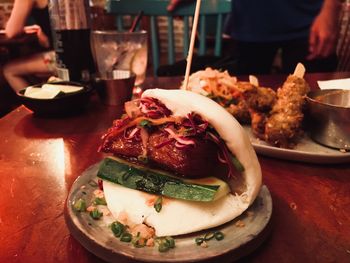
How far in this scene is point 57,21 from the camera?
2020 millimetres

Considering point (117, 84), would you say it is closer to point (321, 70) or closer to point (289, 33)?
point (289, 33)

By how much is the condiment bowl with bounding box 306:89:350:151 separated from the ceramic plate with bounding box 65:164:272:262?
0.60m

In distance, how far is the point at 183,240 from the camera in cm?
71

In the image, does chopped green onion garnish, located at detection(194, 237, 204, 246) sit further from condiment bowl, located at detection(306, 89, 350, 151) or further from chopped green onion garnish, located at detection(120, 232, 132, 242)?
condiment bowl, located at detection(306, 89, 350, 151)

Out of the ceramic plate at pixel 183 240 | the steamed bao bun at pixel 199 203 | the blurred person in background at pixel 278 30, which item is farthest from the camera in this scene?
the blurred person in background at pixel 278 30

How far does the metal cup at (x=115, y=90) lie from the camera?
6.00 ft

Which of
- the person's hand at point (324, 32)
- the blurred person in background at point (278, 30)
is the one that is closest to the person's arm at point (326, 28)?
the person's hand at point (324, 32)

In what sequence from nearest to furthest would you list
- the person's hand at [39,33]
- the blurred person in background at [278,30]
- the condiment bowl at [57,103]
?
the condiment bowl at [57,103] < the blurred person in background at [278,30] < the person's hand at [39,33]

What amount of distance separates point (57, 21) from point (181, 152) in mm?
1564

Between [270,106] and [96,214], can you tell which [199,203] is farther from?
[270,106]

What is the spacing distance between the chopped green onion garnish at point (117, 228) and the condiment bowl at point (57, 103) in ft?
3.46

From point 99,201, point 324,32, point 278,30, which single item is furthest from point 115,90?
point 278,30

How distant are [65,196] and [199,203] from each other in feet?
1.33

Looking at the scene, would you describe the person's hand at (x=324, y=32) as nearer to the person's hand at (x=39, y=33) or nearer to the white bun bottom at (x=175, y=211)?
the white bun bottom at (x=175, y=211)
